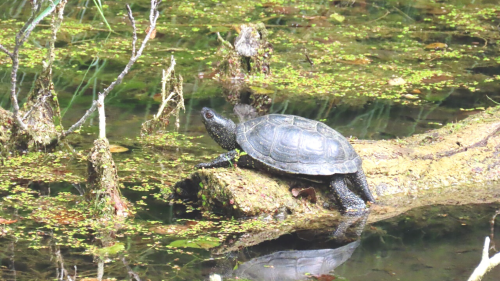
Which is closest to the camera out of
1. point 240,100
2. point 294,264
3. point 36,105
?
point 294,264

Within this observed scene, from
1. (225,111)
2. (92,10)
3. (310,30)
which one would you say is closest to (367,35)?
(310,30)

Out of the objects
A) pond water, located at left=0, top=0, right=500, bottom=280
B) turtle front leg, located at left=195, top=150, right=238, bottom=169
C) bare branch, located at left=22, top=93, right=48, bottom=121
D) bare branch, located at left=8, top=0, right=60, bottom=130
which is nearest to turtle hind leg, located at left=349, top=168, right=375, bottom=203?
pond water, located at left=0, top=0, right=500, bottom=280

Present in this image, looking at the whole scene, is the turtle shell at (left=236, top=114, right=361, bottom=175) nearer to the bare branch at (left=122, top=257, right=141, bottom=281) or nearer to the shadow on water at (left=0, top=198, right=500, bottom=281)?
the shadow on water at (left=0, top=198, right=500, bottom=281)

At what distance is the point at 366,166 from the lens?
17.0 feet

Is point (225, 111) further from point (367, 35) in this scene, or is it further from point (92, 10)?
point (92, 10)

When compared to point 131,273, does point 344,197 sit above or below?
above

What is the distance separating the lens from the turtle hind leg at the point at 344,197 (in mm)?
4777

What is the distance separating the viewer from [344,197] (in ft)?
15.7

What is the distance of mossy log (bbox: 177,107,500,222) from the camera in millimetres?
4598

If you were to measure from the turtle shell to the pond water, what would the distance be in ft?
1.68

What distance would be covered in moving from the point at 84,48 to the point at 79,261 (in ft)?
20.9

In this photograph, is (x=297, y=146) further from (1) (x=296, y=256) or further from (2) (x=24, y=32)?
(2) (x=24, y=32)

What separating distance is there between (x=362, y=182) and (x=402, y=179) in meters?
0.53

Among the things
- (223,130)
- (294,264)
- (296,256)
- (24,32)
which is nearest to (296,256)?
(296,256)
